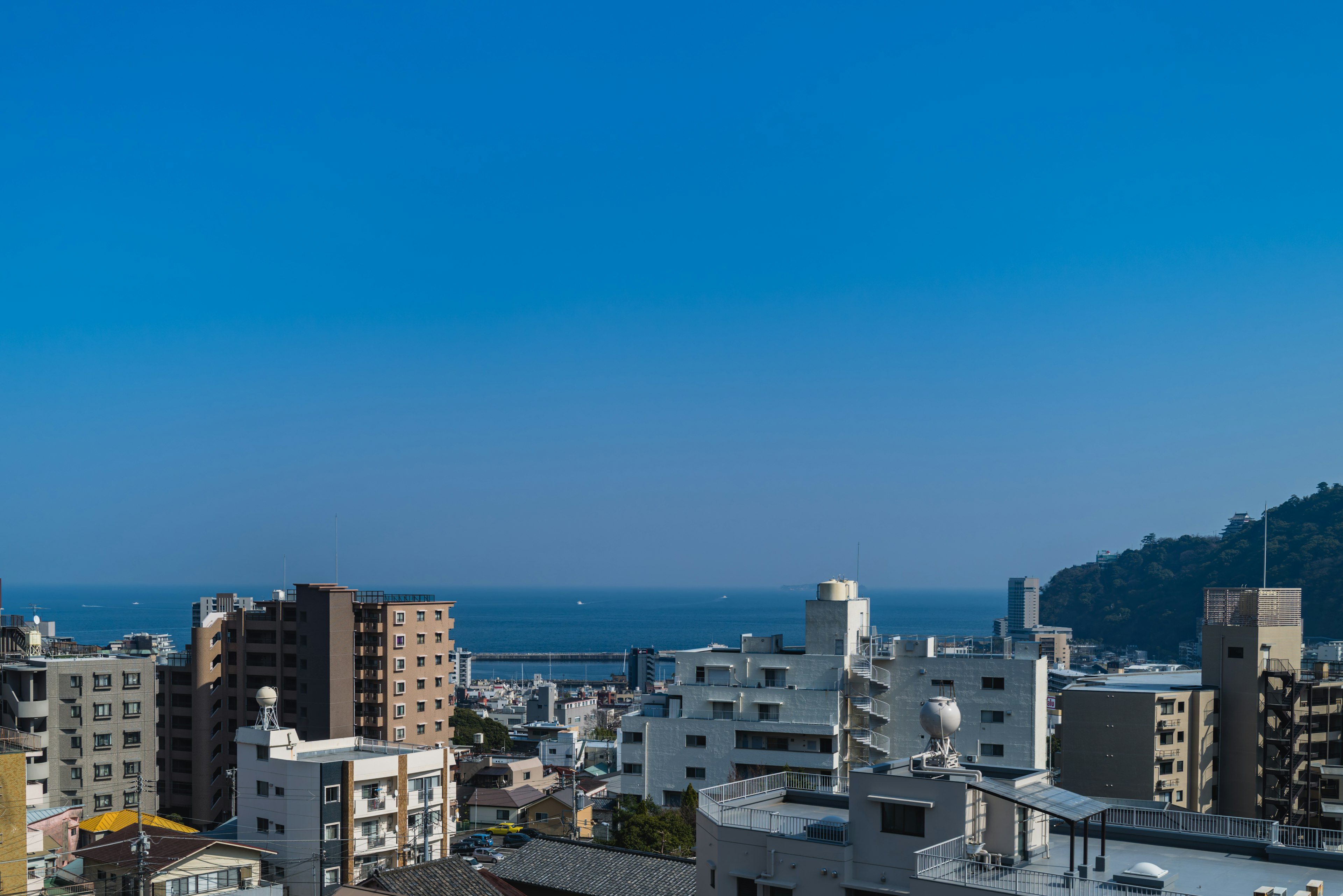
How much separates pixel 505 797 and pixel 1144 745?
3600 centimetres

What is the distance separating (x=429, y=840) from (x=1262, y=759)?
35885 mm

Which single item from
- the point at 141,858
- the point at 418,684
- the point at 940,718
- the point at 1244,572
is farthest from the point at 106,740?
the point at 1244,572

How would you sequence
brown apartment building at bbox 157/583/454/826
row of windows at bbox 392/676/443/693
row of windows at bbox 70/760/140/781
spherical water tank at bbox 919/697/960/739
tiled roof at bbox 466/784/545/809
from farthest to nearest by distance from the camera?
tiled roof at bbox 466/784/545/809 → row of windows at bbox 392/676/443/693 → brown apartment building at bbox 157/583/454/826 → row of windows at bbox 70/760/140/781 → spherical water tank at bbox 919/697/960/739

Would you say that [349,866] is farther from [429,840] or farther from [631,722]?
[631,722]

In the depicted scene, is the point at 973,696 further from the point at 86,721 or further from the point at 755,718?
the point at 86,721

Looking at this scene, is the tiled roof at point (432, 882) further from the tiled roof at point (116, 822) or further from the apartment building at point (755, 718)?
the apartment building at point (755, 718)

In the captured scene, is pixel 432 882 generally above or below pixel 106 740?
above

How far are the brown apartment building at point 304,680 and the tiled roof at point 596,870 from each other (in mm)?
26317

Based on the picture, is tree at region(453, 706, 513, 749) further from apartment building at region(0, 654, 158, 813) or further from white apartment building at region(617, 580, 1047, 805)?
white apartment building at region(617, 580, 1047, 805)

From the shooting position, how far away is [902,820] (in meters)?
18.6

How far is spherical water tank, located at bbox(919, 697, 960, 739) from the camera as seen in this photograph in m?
18.6

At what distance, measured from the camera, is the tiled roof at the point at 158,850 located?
2994cm

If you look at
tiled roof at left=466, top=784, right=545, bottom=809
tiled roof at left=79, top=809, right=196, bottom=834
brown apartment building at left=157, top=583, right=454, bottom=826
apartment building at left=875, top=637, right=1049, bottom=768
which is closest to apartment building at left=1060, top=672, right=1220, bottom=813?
apartment building at left=875, top=637, right=1049, bottom=768

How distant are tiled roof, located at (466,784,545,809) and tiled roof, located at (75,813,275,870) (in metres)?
28.8
